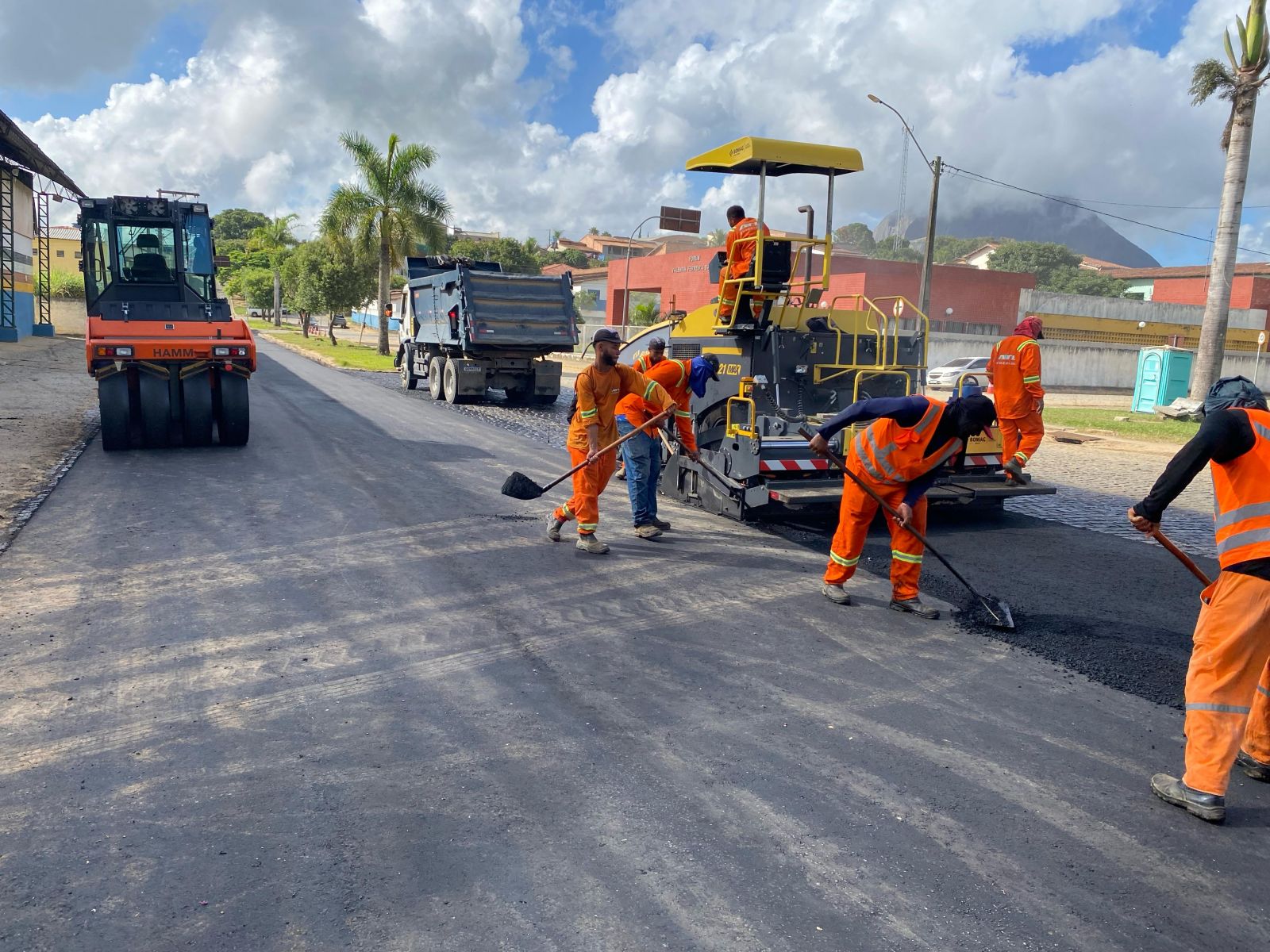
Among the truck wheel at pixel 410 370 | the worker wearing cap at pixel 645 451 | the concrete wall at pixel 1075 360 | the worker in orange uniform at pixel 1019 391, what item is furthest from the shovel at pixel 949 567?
the concrete wall at pixel 1075 360

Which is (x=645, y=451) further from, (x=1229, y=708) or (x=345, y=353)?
(x=345, y=353)

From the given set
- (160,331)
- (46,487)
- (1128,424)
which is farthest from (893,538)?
(1128,424)

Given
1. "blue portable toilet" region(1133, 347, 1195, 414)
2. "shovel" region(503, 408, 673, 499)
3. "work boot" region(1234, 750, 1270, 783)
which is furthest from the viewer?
"blue portable toilet" region(1133, 347, 1195, 414)

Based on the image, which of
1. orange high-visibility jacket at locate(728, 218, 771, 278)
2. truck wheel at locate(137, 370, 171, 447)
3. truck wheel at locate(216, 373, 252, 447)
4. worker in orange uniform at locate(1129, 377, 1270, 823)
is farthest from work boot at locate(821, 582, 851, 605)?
truck wheel at locate(137, 370, 171, 447)

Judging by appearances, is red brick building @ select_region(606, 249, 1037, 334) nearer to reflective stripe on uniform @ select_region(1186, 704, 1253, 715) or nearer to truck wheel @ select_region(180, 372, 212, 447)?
truck wheel @ select_region(180, 372, 212, 447)

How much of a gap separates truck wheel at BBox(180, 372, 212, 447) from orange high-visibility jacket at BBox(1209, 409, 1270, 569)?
396 inches

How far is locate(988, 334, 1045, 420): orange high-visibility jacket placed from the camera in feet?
30.7

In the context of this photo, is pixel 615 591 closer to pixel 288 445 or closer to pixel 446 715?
pixel 446 715

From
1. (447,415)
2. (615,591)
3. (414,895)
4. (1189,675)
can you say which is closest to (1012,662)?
(1189,675)

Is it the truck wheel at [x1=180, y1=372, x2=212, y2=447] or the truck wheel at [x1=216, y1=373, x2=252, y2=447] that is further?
the truck wheel at [x1=216, y1=373, x2=252, y2=447]

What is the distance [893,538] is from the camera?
5898 mm

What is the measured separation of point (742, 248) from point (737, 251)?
6 centimetres

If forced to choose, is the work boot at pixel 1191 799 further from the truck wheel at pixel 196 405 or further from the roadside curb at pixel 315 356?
the roadside curb at pixel 315 356

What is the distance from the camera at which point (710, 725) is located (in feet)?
13.7
